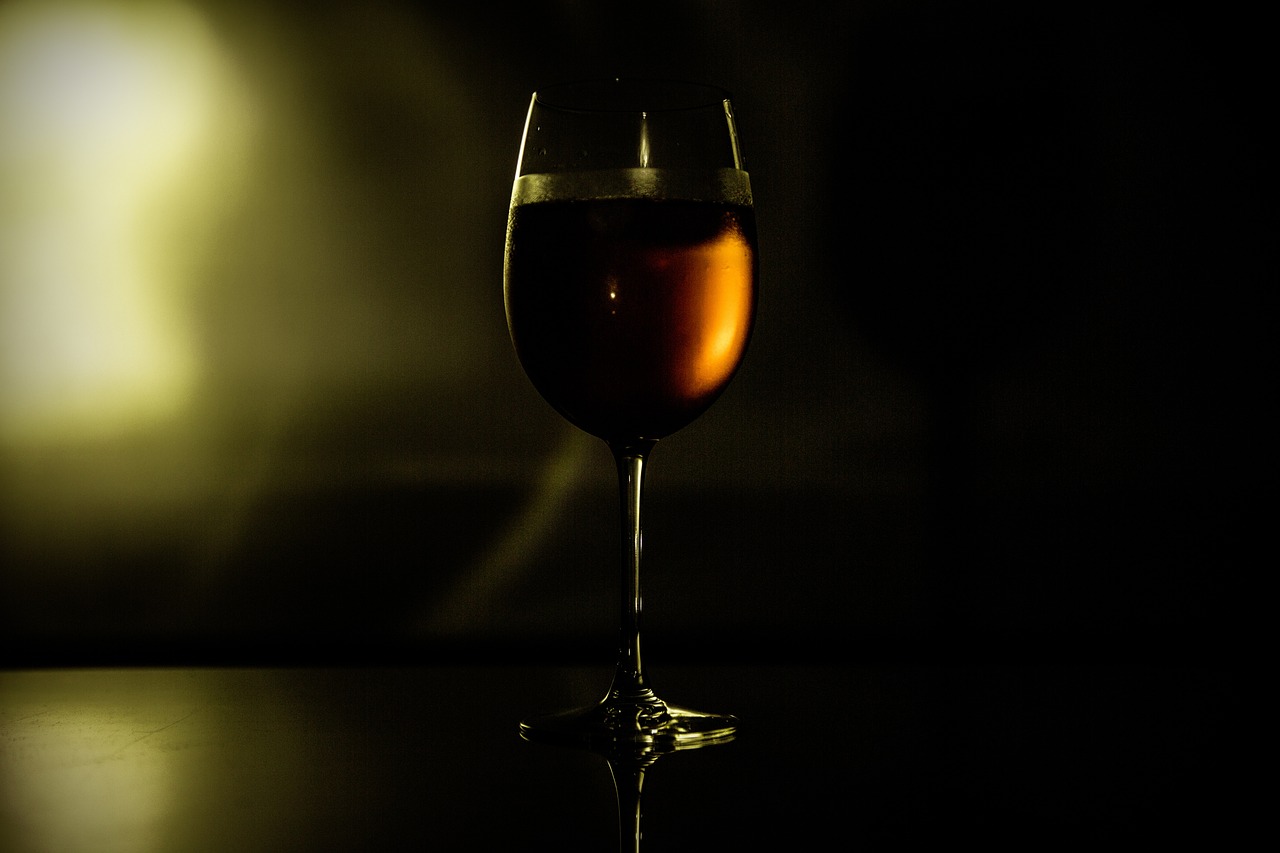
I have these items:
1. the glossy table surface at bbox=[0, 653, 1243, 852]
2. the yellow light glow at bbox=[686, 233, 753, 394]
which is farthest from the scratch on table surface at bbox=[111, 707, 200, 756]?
the yellow light glow at bbox=[686, 233, 753, 394]

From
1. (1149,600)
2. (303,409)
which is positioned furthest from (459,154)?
(1149,600)

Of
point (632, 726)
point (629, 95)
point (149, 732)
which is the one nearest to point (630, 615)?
point (632, 726)

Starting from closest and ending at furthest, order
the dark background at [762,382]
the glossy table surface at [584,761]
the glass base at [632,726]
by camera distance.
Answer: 1. the glossy table surface at [584,761]
2. the glass base at [632,726]
3. the dark background at [762,382]

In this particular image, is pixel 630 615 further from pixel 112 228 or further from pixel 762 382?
pixel 112 228

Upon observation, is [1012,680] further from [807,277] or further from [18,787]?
[18,787]

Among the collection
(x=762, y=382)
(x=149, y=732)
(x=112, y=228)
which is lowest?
(x=149, y=732)

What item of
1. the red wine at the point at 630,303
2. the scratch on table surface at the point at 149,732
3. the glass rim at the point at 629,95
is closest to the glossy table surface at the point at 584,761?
the scratch on table surface at the point at 149,732

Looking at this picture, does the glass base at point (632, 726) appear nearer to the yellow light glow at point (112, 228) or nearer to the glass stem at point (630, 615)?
the glass stem at point (630, 615)
